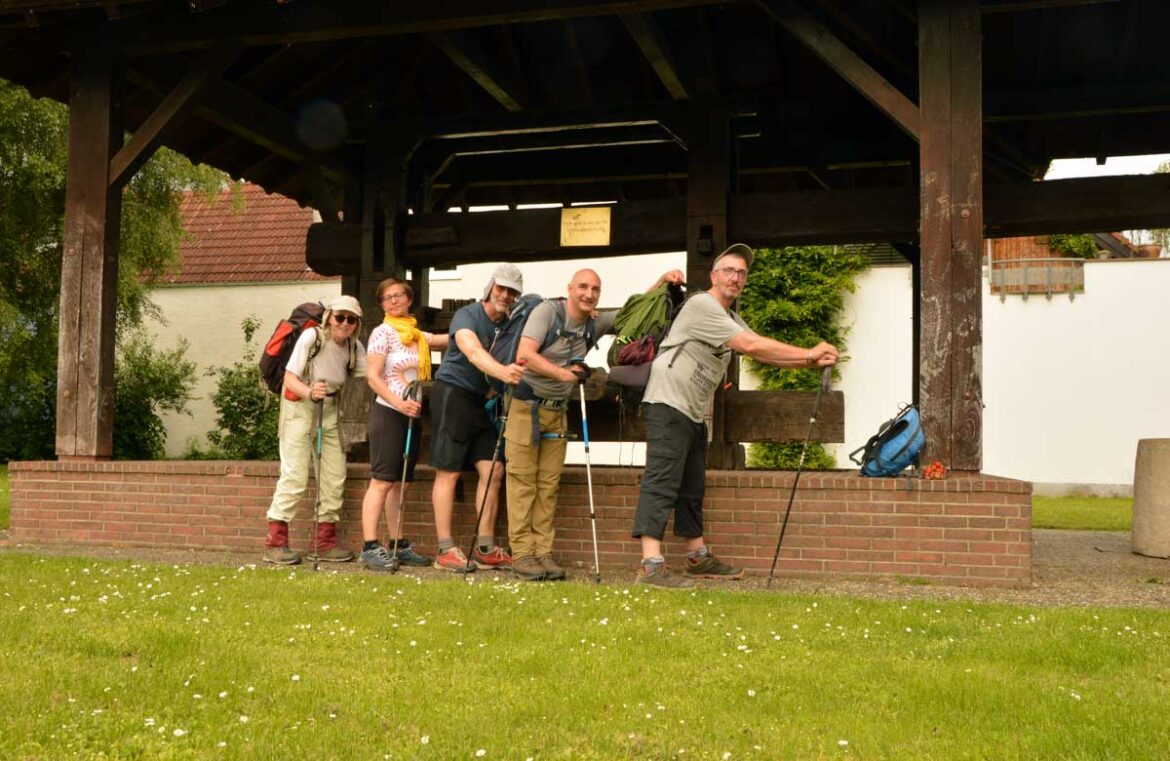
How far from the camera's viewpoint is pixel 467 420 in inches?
301

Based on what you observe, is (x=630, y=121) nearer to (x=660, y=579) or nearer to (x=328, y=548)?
(x=328, y=548)

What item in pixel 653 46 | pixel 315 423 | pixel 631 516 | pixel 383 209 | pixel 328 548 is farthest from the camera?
pixel 383 209

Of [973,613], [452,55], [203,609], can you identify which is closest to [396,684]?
[203,609]

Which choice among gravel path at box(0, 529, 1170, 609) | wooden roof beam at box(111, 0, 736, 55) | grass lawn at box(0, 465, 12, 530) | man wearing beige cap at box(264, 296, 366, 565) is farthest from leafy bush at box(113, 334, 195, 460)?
man wearing beige cap at box(264, 296, 366, 565)

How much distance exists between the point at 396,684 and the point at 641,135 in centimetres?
759

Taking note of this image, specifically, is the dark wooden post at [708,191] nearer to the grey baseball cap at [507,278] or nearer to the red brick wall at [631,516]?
the red brick wall at [631,516]

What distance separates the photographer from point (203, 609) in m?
5.75

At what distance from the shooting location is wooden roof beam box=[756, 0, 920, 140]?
768 centimetres

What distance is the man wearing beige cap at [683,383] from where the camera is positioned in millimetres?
6922

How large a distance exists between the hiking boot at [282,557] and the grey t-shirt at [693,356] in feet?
7.89

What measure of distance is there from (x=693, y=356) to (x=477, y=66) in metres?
3.81

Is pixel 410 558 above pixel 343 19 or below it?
below

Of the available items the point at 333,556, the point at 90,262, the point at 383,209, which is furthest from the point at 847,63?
the point at 90,262

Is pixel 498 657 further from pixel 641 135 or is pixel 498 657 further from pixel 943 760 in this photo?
pixel 641 135
